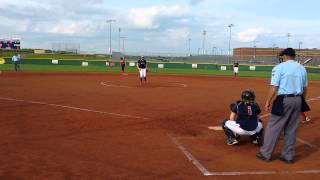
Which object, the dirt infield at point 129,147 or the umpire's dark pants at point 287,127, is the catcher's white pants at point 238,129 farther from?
the umpire's dark pants at point 287,127

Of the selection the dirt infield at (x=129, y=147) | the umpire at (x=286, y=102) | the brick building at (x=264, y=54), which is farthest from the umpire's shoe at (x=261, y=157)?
the brick building at (x=264, y=54)

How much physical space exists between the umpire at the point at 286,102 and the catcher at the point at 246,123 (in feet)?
3.77

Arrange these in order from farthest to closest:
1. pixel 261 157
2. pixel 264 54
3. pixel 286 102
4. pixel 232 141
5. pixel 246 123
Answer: pixel 264 54 < pixel 232 141 < pixel 246 123 < pixel 261 157 < pixel 286 102

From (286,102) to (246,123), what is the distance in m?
1.50

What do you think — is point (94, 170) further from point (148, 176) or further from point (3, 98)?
point (3, 98)

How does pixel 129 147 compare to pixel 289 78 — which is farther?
→ pixel 129 147

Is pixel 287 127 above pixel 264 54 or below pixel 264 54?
below

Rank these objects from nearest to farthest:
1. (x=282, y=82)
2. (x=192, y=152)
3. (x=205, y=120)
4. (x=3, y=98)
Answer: (x=282, y=82), (x=192, y=152), (x=205, y=120), (x=3, y=98)

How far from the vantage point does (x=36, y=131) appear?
9312 mm

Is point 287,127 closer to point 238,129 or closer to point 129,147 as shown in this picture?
point 238,129

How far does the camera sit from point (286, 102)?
23.2 feet

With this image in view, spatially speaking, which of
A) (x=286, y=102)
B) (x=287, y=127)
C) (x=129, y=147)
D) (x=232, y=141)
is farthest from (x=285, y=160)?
(x=129, y=147)

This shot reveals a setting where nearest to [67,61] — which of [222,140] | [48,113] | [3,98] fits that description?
[3,98]

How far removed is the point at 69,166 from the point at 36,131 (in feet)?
10.2
